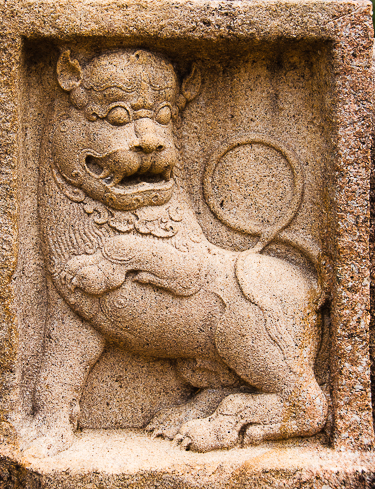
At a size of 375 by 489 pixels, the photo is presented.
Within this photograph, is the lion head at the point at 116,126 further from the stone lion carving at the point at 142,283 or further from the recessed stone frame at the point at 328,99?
the recessed stone frame at the point at 328,99

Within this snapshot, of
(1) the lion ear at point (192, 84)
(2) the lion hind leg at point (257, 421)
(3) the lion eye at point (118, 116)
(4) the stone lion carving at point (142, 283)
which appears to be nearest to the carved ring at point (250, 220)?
(4) the stone lion carving at point (142, 283)

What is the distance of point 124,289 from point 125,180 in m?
0.46

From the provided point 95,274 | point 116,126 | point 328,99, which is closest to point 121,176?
point 116,126

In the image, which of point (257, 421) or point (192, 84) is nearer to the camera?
point (257, 421)

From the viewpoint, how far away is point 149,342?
209 cm

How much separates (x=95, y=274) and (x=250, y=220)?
0.71 m

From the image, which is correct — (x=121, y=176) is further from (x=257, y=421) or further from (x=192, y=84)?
(x=257, y=421)

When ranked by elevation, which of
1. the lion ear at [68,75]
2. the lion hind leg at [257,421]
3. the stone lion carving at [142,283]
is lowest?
the lion hind leg at [257,421]

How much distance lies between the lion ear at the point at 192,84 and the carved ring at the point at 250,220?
0.83 feet

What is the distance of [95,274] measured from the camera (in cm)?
200

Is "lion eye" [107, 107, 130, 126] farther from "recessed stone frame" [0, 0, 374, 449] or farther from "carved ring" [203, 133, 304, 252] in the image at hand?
"carved ring" [203, 133, 304, 252]

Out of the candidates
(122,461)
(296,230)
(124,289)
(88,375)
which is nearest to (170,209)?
(124,289)

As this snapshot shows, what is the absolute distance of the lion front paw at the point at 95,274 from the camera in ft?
6.57

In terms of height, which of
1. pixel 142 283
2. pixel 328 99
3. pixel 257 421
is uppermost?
pixel 328 99
